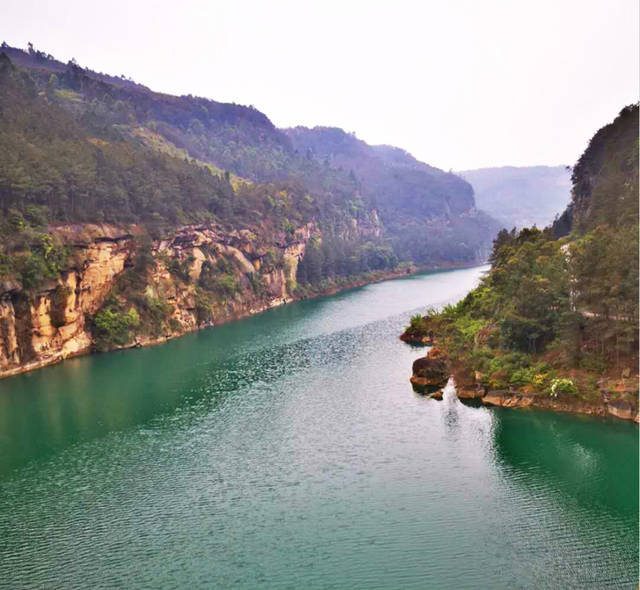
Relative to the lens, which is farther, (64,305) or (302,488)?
(64,305)

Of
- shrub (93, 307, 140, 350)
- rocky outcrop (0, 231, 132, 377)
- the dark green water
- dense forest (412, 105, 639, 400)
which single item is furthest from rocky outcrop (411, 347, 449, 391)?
rocky outcrop (0, 231, 132, 377)

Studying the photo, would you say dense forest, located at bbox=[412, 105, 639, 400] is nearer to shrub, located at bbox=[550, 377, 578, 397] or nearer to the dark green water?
shrub, located at bbox=[550, 377, 578, 397]

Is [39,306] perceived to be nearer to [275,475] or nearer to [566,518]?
[275,475]

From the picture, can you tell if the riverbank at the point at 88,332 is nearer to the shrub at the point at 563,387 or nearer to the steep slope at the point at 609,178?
the shrub at the point at 563,387

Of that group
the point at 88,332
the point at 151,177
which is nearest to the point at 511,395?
the point at 88,332

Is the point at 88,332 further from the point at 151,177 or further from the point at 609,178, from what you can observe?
the point at 609,178

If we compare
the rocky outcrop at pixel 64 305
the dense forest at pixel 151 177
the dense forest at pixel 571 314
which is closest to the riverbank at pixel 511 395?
the dense forest at pixel 571 314
